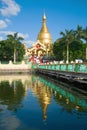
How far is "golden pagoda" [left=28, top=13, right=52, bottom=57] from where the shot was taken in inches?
5064

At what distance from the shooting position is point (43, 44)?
138375 millimetres

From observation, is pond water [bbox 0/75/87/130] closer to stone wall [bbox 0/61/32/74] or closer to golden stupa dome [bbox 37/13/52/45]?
stone wall [bbox 0/61/32/74]

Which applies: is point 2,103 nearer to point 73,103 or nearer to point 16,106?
point 16,106

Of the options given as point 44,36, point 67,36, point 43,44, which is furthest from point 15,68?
point 44,36

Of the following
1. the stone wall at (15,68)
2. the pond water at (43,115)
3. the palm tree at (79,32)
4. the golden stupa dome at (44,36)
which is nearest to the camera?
the pond water at (43,115)

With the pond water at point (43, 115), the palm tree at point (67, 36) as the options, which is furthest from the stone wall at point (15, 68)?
the pond water at point (43, 115)

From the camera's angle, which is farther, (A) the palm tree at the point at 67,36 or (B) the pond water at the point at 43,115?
(A) the palm tree at the point at 67,36

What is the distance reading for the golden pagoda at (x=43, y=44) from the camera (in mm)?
128637

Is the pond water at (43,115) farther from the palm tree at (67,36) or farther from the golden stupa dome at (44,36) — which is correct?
the golden stupa dome at (44,36)

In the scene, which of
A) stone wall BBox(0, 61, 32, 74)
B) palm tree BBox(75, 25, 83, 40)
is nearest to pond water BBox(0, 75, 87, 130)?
stone wall BBox(0, 61, 32, 74)

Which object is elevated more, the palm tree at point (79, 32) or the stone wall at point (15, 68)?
the palm tree at point (79, 32)

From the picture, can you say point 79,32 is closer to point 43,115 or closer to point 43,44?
point 43,44

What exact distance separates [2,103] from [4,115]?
14.8 feet

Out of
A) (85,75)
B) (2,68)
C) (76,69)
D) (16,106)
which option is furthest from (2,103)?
(2,68)
